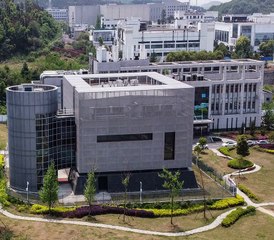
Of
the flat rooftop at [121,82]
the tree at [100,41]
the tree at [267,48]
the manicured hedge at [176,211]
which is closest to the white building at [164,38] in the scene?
the tree at [100,41]

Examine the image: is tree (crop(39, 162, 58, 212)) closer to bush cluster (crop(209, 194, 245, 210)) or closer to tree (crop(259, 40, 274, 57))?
bush cluster (crop(209, 194, 245, 210))

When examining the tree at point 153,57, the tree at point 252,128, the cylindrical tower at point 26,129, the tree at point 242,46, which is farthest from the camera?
the tree at point 242,46

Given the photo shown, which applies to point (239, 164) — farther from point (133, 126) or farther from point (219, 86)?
point (219, 86)

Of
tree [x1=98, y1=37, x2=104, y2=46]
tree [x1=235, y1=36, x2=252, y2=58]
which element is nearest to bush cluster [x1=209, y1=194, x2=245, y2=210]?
tree [x1=235, y1=36, x2=252, y2=58]

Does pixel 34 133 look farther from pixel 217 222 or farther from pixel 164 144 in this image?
pixel 217 222

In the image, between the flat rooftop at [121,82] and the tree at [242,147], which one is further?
the tree at [242,147]

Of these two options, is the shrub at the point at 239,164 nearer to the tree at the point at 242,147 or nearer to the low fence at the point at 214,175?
the tree at the point at 242,147

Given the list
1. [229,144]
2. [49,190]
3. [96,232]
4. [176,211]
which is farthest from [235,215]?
[229,144]
